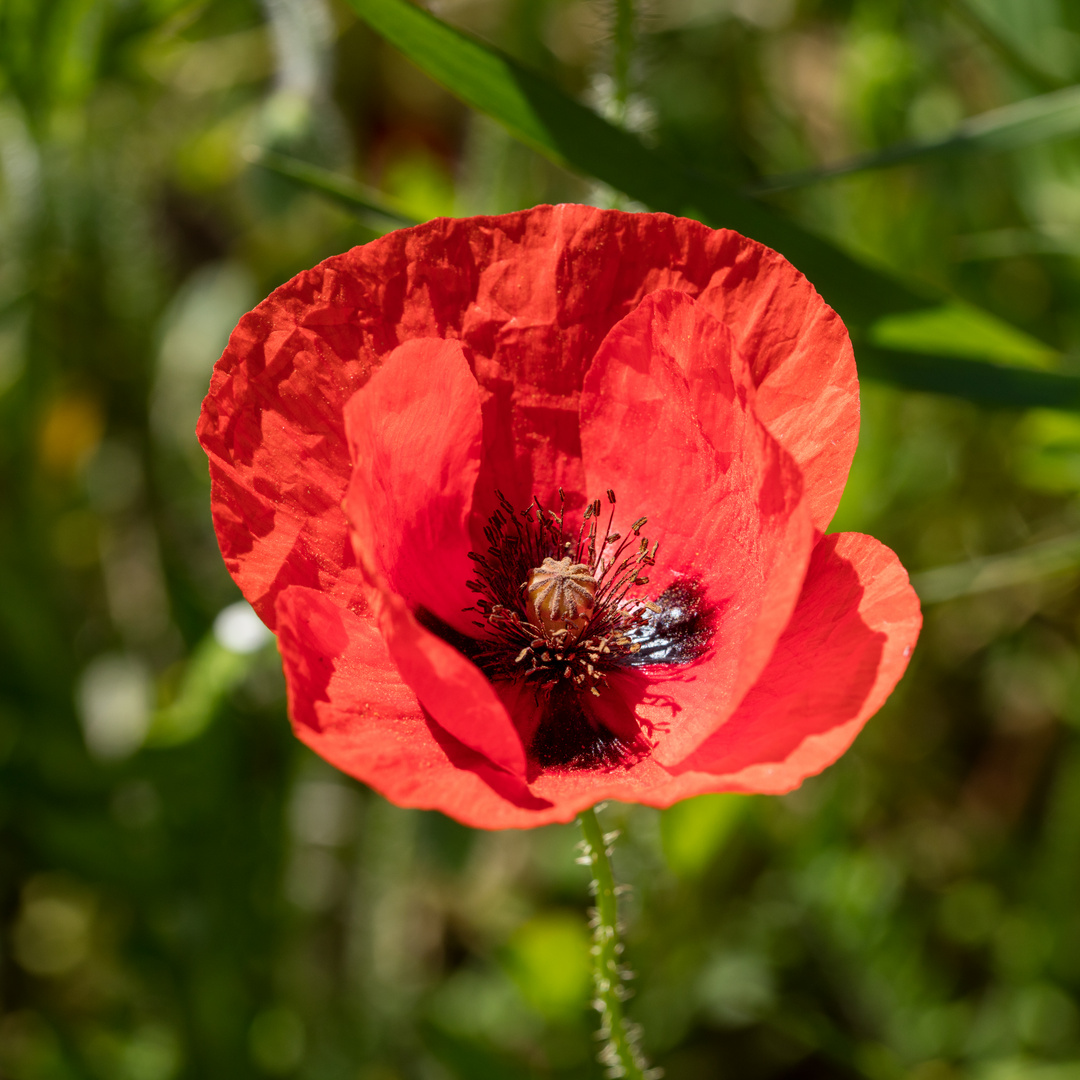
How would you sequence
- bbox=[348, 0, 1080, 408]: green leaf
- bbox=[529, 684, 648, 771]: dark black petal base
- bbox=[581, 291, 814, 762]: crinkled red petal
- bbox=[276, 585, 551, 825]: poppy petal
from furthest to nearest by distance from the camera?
bbox=[348, 0, 1080, 408]: green leaf
bbox=[529, 684, 648, 771]: dark black petal base
bbox=[581, 291, 814, 762]: crinkled red petal
bbox=[276, 585, 551, 825]: poppy petal

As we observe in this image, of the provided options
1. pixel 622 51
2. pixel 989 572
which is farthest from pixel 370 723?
pixel 989 572

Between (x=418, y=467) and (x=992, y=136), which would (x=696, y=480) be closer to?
(x=418, y=467)

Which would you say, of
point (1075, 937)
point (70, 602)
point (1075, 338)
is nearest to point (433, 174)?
point (70, 602)

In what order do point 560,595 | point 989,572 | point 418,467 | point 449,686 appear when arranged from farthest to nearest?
point 989,572 < point 560,595 < point 418,467 < point 449,686

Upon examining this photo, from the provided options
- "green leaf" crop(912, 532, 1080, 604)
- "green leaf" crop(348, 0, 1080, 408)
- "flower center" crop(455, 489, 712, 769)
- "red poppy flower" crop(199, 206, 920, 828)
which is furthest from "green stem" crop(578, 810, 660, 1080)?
"green leaf" crop(912, 532, 1080, 604)

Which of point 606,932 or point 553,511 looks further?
point 553,511

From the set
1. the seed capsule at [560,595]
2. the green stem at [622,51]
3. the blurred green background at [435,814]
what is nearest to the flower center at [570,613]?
the seed capsule at [560,595]

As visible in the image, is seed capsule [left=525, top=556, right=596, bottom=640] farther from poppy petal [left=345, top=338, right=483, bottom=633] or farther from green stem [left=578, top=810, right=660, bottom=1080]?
green stem [left=578, top=810, right=660, bottom=1080]

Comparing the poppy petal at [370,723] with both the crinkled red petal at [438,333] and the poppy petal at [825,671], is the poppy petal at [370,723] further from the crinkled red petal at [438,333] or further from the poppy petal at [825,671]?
the poppy petal at [825,671]
